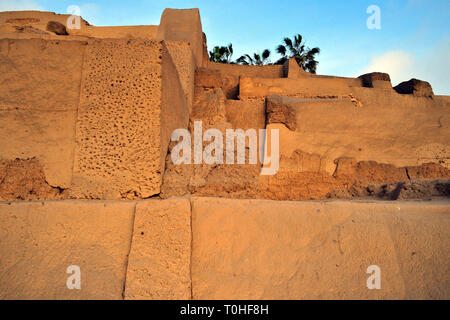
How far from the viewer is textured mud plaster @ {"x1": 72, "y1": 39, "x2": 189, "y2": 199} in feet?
7.40

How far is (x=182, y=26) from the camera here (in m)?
6.88

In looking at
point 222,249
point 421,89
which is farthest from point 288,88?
point 222,249

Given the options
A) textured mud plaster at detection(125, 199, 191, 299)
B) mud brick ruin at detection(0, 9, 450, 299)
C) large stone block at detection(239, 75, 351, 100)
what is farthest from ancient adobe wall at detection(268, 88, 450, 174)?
textured mud plaster at detection(125, 199, 191, 299)

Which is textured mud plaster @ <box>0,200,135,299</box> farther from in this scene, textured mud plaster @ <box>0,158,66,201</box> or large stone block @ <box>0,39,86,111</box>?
large stone block @ <box>0,39,86,111</box>

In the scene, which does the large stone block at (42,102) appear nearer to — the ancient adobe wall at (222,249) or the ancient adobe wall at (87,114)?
the ancient adobe wall at (87,114)

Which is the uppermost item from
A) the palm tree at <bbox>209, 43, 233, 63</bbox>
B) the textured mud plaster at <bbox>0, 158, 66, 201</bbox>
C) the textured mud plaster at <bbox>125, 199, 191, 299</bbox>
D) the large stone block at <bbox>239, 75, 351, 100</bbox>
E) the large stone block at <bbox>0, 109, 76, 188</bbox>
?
the palm tree at <bbox>209, 43, 233, 63</bbox>

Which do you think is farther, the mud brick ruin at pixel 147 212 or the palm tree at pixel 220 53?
the palm tree at pixel 220 53

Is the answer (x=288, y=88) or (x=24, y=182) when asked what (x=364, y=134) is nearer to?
(x=288, y=88)

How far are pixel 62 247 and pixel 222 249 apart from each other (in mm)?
998

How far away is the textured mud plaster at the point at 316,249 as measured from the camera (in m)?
1.63

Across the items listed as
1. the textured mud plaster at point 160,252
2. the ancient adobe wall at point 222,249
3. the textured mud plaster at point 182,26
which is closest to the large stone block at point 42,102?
the ancient adobe wall at point 222,249

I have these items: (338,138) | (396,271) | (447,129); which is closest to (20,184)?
(396,271)

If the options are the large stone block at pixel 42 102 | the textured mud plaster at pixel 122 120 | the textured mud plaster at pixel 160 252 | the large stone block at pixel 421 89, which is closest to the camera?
the textured mud plaster at pixel 160 252

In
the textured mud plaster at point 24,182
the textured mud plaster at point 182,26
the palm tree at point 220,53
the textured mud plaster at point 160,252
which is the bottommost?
the textured mud plaster at point 160,252
